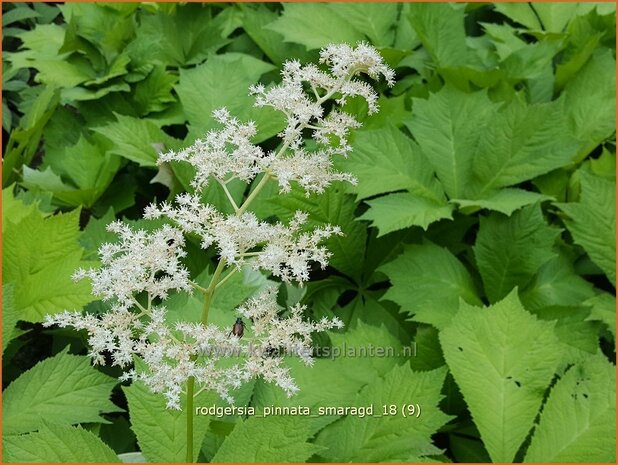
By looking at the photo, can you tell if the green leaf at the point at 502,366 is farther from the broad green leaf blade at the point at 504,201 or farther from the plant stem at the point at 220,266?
the plant stem at the point at 220,266

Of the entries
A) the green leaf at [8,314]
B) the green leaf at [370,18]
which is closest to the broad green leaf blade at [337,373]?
the green leaf at [8,314]

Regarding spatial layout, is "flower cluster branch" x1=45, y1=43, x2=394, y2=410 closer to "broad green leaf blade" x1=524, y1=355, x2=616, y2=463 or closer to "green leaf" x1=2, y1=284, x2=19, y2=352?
"green leaf" x1=2, y1=284, x2=19, y2=352

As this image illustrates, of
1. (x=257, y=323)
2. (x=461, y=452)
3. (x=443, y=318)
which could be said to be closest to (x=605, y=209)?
(x=443, y=318)

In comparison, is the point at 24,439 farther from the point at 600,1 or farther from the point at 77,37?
the point at 600,1

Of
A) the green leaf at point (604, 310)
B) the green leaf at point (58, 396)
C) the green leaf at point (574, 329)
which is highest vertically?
the green leaf at point (604, 310)

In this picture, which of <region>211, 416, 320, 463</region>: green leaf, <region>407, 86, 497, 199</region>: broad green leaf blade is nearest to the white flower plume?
<region>211, 416, 320, 463</region>: green leaf

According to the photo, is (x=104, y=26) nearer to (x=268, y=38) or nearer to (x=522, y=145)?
(x=268, y=38)
